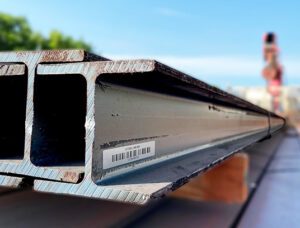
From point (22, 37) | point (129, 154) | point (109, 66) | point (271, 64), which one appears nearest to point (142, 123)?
point (129, 154)

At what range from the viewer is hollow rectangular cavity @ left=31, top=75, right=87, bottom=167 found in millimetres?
826

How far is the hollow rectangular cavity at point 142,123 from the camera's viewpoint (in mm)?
797

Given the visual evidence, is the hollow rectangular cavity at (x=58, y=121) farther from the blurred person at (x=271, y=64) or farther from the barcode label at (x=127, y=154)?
the blurred person at (x=271, y=64)

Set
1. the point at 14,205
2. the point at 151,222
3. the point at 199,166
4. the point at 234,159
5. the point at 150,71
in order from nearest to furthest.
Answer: the point at 150,71, the point at 199,166, the point at 14,205, the point at 151,222, the point at 234,159

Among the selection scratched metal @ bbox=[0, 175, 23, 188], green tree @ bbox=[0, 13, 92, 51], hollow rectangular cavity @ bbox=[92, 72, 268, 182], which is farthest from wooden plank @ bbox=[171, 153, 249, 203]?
green tree @ bbox=[0, 13, 92, 51]

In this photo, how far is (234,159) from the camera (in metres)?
2.39

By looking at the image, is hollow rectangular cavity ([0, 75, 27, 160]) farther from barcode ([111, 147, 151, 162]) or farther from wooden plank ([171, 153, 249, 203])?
wooden plank ([171, 153, 249, 203])

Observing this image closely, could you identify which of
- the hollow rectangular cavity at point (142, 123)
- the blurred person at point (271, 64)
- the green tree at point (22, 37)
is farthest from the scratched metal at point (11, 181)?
the green tree at point (22, 37)

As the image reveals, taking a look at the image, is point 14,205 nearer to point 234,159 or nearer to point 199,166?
point 199,166

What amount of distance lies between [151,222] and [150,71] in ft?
3.95

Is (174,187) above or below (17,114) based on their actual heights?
below

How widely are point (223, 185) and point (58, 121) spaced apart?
165cm

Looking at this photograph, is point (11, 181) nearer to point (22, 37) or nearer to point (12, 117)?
point (12, 117)

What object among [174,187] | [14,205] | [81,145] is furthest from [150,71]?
[14,205]
